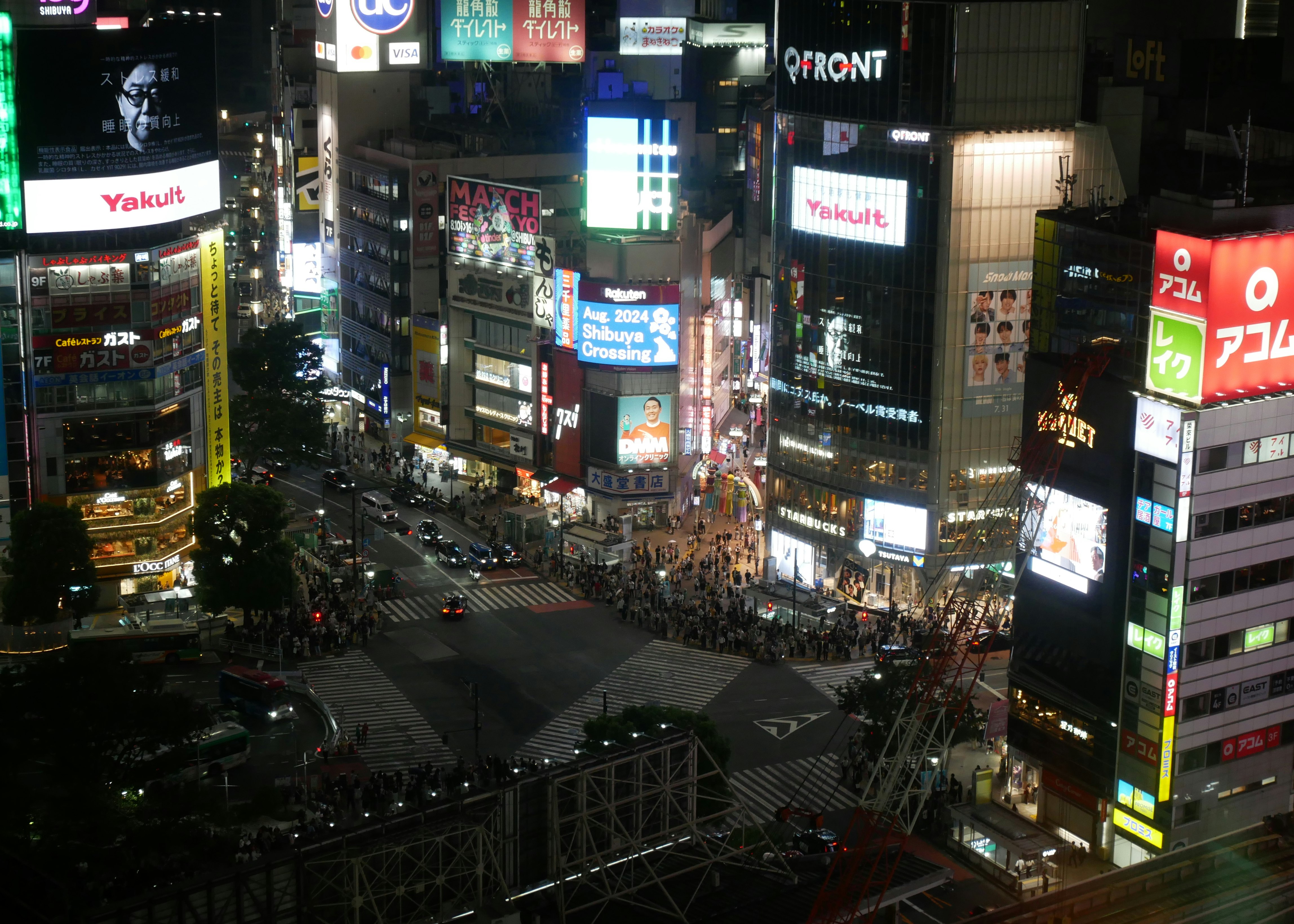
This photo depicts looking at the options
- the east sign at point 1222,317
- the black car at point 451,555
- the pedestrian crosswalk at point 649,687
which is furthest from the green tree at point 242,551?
the east sign at point 1222,317

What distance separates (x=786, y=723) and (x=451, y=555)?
97.0 feet

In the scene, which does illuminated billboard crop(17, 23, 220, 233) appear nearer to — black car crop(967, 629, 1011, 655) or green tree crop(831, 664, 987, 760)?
green tree crop(831, 664, 987, 760)

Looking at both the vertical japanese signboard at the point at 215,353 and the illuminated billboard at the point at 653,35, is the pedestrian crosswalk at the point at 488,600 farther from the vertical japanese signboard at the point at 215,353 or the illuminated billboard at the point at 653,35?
the illuminated billboard at the point at 653,35

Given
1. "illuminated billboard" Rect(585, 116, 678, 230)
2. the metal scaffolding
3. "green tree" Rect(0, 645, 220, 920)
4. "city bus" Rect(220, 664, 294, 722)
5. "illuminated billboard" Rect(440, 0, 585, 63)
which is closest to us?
the metal scaffolding

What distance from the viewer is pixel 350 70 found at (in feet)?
428

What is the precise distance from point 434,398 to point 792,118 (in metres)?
34.1

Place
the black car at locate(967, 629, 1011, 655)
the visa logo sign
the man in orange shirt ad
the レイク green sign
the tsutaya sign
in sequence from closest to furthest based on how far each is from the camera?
the レイク green sign, the black car at locate(967, 629, 1011, 655), the tsutaya sign, the man in orange shirt ad, the visa logo sign

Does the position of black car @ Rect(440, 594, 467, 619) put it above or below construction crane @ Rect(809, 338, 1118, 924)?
below

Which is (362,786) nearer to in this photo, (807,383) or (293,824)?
(293,824)

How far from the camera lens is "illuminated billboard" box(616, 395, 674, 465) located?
10588 cm

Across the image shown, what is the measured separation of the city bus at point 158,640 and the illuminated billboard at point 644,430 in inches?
1166

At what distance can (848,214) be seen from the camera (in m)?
97.8

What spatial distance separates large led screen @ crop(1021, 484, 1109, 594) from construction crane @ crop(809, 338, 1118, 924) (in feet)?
0.40

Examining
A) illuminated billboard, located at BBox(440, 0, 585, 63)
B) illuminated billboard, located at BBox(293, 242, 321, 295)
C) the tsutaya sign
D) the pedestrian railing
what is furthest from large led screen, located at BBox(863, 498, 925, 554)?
illuminated billboard, located at BBox(440, 0, 585, 63)
